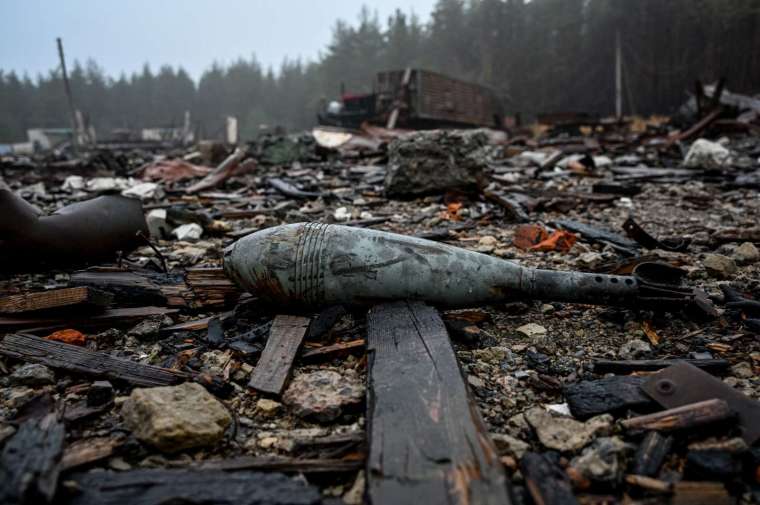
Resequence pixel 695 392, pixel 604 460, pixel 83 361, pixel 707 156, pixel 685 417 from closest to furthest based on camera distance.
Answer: pixel 604 460, pixel 685 417, pixel 695 392, pixel 83 361, pixel 707 156

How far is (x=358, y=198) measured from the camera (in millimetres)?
6191

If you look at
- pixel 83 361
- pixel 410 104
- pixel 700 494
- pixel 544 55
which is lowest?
pixel 700 494

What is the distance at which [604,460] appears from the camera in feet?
4.55

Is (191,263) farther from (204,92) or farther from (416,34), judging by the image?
(204,92)

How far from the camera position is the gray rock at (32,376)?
189 centimetres

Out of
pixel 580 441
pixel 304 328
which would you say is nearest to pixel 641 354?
pixel 580 441

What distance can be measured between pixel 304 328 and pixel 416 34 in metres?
52.8

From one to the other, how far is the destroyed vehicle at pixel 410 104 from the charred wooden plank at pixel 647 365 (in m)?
13.9

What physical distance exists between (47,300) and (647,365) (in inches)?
113

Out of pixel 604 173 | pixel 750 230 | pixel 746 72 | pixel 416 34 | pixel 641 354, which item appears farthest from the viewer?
pixel 416 34

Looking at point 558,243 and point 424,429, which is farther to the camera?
point 558,243

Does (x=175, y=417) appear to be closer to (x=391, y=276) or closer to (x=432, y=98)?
(x=391, y=276)

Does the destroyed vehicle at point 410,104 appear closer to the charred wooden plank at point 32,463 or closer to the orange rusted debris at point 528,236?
the orange rusted debris at point 528,236

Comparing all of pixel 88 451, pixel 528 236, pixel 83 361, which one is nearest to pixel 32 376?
pixel 83 361
